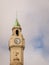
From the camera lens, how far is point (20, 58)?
15388 cm

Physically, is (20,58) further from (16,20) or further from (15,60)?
(16,20)

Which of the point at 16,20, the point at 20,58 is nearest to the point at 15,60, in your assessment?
the point at 20,58

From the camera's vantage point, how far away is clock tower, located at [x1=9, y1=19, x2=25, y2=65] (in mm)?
153500

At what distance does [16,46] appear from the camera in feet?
509

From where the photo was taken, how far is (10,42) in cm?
15575

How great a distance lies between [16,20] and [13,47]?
8.72 metres

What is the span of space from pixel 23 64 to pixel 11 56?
3825 millimetres

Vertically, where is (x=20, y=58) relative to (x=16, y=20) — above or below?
below

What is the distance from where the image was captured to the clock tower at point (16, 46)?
15350 centimetres

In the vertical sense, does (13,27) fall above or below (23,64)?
above

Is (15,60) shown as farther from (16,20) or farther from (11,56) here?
(16,20)

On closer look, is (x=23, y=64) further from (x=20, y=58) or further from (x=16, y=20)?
(x=16, y=20)

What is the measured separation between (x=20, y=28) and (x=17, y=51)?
6.54 metres

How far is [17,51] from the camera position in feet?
508
